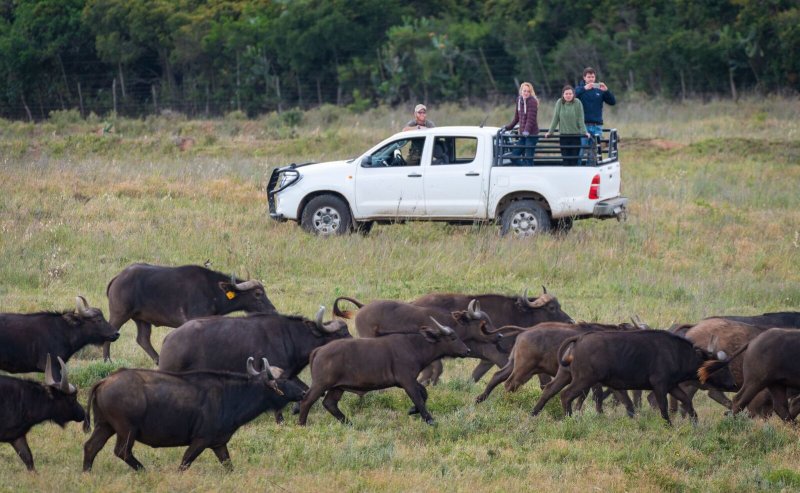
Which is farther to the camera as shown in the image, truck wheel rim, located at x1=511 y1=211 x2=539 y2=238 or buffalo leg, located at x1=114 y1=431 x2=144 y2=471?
truck wheel rim, located at x1=511 y1=211 x2=539 y2=238

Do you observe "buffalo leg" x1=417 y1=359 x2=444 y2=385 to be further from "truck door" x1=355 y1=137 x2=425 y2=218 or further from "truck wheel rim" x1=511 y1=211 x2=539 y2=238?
"truck door" x1=355 y1=137 x2=425 y2=218

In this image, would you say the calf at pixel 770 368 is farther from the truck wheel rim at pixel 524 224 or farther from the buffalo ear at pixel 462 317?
the truck wheel rim at pixel 524 224

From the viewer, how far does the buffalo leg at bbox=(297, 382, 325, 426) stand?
34.6 ft

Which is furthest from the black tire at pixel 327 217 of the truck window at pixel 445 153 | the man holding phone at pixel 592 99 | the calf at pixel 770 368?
the calf at pixel 770 368

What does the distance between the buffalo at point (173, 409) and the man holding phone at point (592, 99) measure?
1085 cm

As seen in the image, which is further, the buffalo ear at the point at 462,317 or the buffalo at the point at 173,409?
the buffalo ear at the point at 462,317

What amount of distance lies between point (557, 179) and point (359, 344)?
8.47 m

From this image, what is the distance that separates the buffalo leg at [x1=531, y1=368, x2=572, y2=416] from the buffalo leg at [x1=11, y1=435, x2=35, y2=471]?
4.33 m

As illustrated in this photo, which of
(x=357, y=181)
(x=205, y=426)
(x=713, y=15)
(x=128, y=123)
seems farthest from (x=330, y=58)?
(x=205, y=426)

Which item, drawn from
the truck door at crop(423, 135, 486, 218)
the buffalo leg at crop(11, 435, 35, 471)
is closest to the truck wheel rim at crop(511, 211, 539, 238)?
the truck door at crop(423, 135, 486, 218)

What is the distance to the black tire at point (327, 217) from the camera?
19.2 metres

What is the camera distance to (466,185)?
61.4ft

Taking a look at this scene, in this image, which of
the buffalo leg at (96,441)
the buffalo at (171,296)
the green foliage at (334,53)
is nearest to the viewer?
the buffalo leg at (96,441)

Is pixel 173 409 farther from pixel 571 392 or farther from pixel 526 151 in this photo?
pixel 526 151
